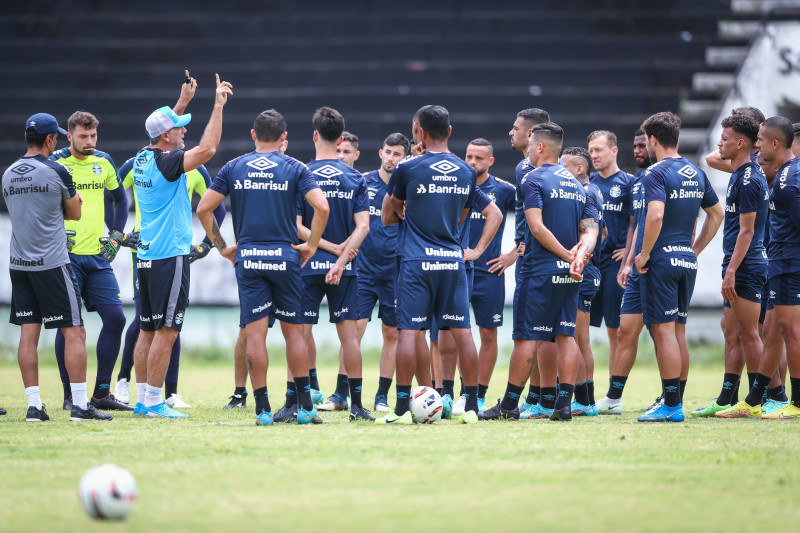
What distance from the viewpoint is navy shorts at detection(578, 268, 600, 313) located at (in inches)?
348

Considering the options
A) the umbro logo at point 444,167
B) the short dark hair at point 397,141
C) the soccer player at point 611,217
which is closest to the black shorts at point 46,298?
the umbro logo at point 444,167

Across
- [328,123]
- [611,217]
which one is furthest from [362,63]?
[328,123]

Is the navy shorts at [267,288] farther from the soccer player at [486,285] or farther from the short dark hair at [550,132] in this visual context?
the short dark hair at [550,132]

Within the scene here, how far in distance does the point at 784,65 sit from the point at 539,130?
508 inches

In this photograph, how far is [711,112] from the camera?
2000 centimetres

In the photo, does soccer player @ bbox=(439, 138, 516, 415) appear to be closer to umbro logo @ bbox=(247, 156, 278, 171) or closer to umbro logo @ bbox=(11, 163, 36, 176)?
umbro logo @ bbox=(247, 156, 278, 171)

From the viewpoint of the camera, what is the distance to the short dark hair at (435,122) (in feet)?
25.0

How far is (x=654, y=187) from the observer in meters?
7.79

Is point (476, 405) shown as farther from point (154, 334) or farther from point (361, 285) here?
point (154, 334)

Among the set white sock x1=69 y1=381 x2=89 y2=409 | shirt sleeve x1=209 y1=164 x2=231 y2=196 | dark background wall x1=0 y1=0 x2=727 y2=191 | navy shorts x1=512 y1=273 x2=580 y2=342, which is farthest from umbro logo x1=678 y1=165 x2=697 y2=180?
dark background wall x1=0 y1=0 x2=727 y2=191

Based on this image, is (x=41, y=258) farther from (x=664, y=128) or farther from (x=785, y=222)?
(x=785, y=222)

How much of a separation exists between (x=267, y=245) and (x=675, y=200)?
3445mm

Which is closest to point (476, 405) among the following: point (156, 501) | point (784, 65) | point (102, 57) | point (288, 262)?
point (288, 262)

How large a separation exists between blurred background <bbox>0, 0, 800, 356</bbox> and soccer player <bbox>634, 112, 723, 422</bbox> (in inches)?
413
